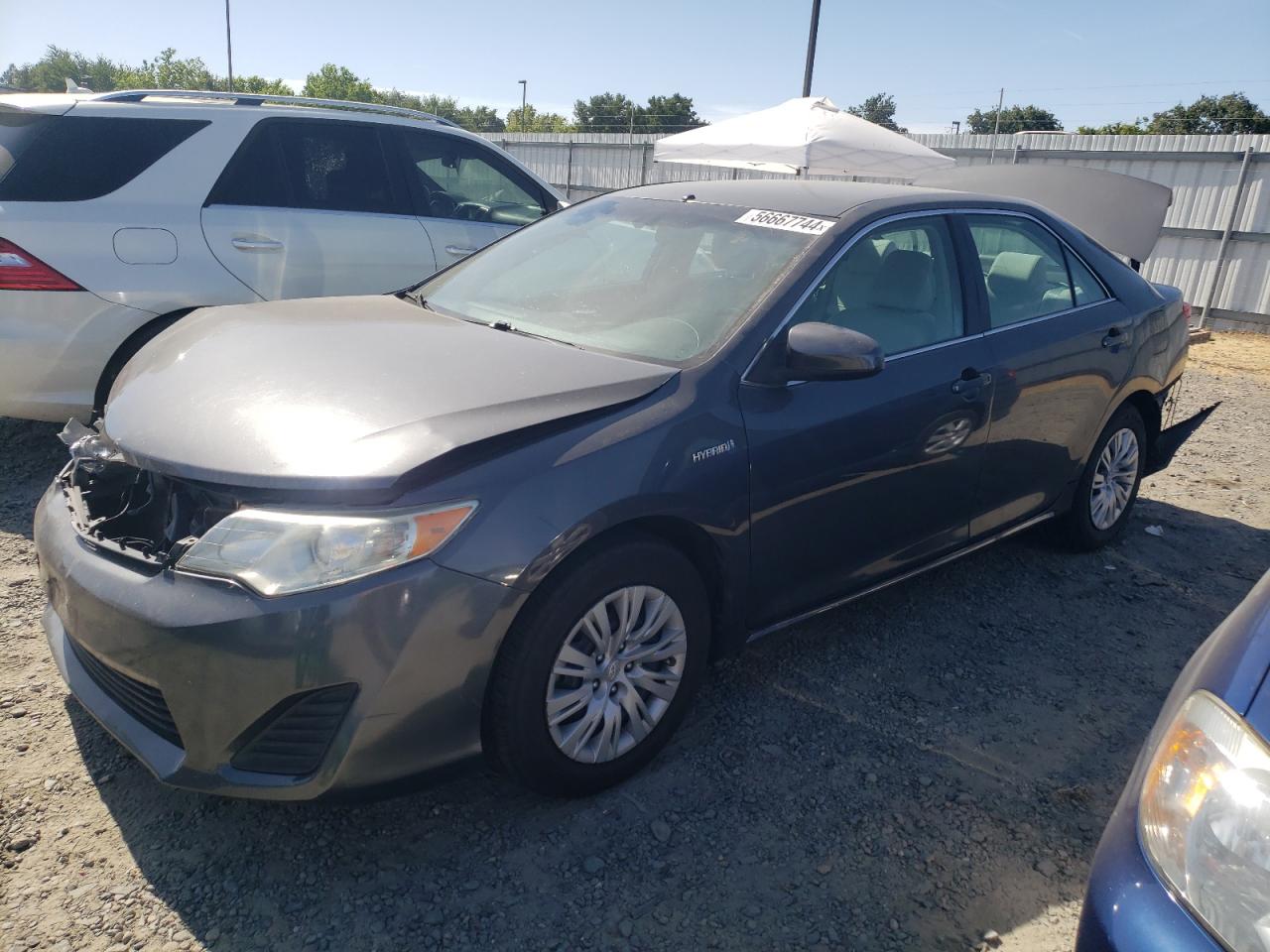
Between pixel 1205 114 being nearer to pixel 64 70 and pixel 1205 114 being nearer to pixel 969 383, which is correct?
pixel 969 383

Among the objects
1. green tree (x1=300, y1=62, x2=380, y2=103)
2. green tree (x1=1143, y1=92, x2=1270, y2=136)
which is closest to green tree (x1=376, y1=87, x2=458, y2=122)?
green tree (x1=300, y1=62, x2=380, y2=103)

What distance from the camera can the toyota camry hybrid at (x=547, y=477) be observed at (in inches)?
84.4

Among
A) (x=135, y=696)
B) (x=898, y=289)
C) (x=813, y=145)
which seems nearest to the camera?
(x=135, y=696)

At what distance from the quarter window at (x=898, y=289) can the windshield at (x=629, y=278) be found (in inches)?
7.9

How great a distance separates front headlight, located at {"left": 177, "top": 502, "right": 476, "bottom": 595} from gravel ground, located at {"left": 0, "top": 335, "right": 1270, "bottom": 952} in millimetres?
799

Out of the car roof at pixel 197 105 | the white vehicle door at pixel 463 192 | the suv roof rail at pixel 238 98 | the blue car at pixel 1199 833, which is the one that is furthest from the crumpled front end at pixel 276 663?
the white vehicle door at pixel 463 192

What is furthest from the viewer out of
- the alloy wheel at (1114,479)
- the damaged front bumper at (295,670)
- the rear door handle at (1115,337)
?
the alloy wheel at (1114,479)

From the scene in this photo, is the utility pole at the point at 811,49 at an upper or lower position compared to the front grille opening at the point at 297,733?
upper

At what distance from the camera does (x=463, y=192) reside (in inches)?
230

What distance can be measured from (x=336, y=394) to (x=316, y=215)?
308 cm

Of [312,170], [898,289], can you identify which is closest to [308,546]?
[898,289]

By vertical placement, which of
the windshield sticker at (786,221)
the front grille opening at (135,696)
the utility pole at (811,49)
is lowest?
the front grille opening at (135,696)

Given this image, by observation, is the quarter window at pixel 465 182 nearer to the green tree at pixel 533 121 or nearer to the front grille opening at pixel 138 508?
the front grille opening at pixel 138 508

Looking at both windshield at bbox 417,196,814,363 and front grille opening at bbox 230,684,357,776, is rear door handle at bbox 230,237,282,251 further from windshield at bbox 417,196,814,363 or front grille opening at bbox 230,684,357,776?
front grille opening at bbox 230,684,357,776
